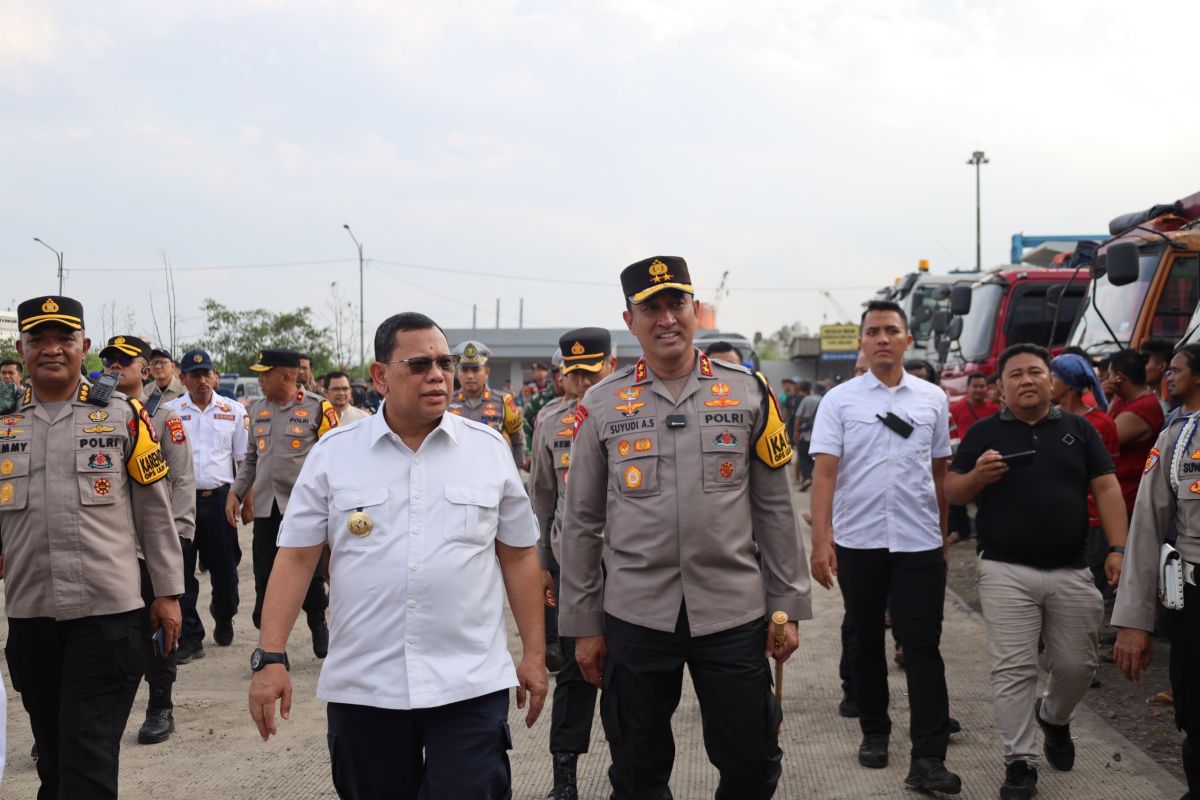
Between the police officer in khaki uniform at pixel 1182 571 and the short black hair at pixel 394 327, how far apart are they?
9.79ft

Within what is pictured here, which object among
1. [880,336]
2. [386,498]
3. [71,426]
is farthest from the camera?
[880,336]

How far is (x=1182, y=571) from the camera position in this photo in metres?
4.30

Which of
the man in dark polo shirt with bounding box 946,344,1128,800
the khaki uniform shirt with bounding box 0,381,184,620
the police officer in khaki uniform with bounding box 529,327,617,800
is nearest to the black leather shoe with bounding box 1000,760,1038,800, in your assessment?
the man in dark polo shirt with bounding box 946,344,1128,800

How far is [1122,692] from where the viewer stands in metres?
6.70

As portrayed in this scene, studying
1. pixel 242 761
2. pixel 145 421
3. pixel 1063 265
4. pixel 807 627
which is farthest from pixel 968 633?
pixel 1063 265

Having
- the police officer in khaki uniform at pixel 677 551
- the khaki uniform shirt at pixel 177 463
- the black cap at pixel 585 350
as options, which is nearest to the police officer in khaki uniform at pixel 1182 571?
the police officer in khaki uniform at pixel 677 551

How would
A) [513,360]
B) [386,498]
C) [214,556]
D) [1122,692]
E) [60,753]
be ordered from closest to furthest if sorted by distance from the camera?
[386,498], [60,753], [1122,692], [214,556], [513,360]

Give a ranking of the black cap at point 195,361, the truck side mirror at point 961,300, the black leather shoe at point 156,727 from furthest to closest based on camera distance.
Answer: the truck side mirror at point 961,300 → the black cap at point 195,361 → the black leather shoe at point 156,727

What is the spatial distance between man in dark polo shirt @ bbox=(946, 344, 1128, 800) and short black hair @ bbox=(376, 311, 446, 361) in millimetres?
2870

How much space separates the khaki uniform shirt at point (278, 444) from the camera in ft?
25.9

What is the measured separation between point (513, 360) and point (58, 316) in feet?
160

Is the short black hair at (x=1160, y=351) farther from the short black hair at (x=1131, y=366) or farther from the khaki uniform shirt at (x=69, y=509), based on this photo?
the khaki uniform shirt at (x=69, y=509)

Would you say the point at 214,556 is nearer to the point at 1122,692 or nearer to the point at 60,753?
the point at 60,753

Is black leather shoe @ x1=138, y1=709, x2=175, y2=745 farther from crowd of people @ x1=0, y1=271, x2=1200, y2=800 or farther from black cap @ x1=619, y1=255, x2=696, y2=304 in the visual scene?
black cap @ x1=619, y1=255, x2=696, y2=304
